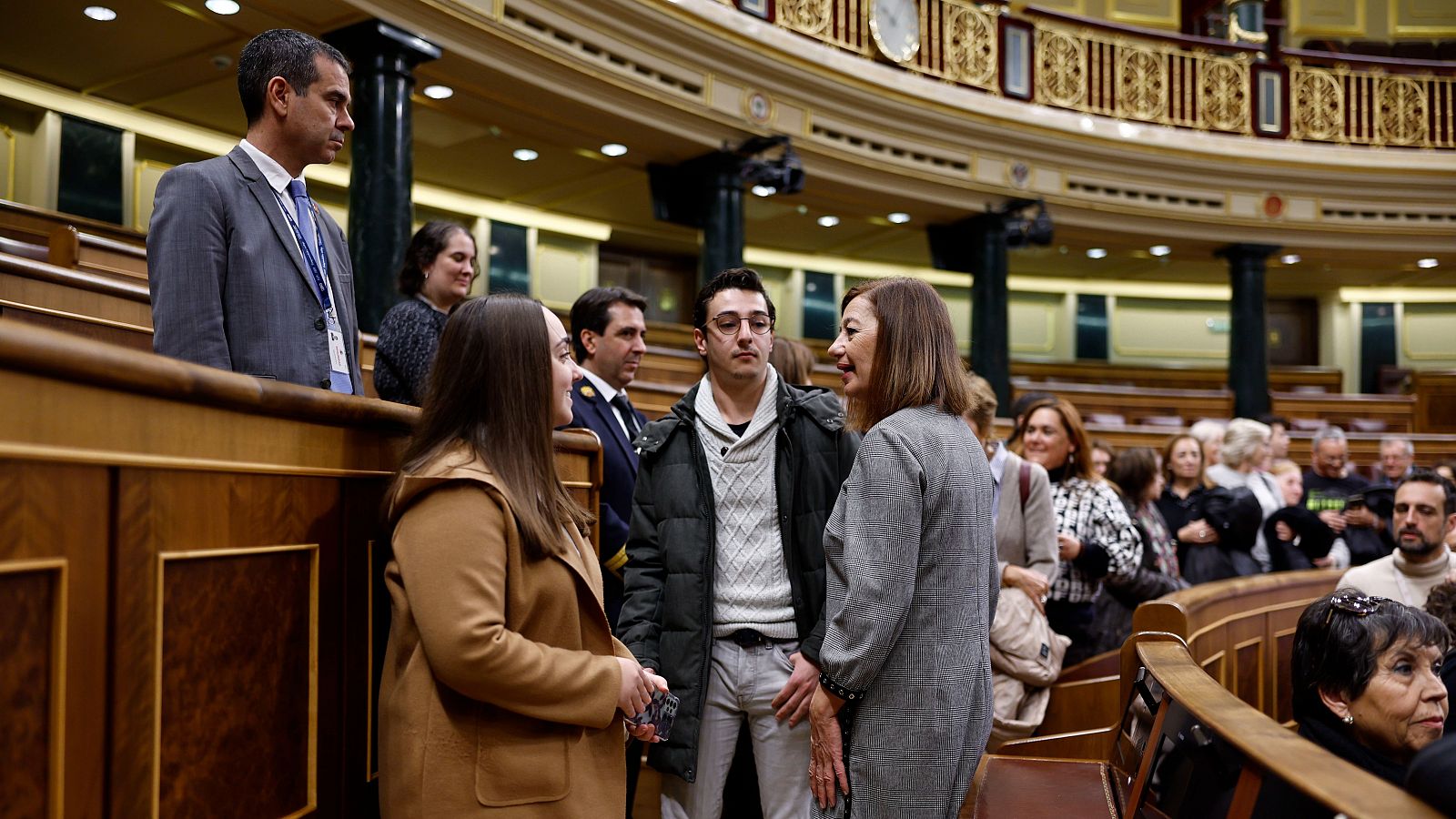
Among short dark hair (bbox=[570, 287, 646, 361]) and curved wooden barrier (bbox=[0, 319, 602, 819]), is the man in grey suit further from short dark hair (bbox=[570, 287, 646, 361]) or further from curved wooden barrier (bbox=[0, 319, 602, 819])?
short dark hair (bbox=[570, 287, 646, 361])

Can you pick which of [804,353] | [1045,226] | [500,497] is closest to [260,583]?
[500,497]

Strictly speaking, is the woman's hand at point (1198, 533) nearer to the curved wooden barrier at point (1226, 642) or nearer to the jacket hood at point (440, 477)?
the curved wooden barrier at point (1226, 642)

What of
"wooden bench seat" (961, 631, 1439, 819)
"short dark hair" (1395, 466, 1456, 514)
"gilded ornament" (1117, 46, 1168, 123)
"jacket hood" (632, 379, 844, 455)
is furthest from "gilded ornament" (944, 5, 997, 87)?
"jacket hood" (632, 379, 844, 455)

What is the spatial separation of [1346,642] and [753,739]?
41.0 inches

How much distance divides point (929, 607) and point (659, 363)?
20.2ft

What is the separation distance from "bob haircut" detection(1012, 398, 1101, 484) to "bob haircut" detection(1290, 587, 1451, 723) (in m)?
1.11

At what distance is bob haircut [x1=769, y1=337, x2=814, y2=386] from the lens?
9.53 ft

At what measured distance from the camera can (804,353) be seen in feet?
9.83

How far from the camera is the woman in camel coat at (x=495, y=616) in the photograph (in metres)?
1.34

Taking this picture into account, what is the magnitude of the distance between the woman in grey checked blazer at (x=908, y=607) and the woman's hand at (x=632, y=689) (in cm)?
37

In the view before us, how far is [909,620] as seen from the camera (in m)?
1.82

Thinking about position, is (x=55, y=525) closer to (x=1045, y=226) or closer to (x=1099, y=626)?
(x=1099, y=626)

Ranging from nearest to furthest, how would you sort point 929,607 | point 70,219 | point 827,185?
1. point 929,607
2. point 70,219
3. point 827,185

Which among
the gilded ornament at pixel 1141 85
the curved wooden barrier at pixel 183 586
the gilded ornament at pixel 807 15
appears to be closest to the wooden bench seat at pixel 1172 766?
the curved wooden barrier at pixel 183 586
